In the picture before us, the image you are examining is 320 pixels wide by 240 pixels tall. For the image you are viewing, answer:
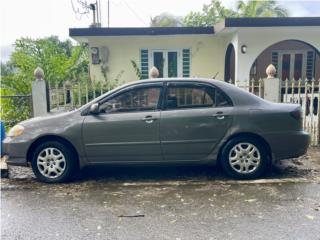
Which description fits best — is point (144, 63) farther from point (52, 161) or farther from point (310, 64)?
point (310, 64)

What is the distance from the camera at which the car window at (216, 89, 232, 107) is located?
5.15 m

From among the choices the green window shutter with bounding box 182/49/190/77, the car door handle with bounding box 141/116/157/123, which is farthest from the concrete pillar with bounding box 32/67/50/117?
the green window shutter with bounding box 182/49/190/77

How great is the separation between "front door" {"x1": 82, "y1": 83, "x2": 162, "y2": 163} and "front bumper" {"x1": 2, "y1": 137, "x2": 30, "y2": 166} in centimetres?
96

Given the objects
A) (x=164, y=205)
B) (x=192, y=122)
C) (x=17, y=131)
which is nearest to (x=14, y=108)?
(x=17, y=131)

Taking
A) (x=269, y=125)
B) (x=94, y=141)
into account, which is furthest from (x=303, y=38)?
(x=94, y=141)

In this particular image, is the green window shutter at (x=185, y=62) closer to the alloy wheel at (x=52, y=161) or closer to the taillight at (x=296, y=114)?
the taillight at (x=296, y=114)

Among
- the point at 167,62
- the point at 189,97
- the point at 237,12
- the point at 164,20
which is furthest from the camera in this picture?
the point at 164,20

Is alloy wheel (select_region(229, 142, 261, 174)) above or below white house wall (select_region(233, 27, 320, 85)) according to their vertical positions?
below

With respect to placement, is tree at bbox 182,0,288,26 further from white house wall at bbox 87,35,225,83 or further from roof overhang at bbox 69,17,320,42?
roof overhang at bbox 69,17,320,42

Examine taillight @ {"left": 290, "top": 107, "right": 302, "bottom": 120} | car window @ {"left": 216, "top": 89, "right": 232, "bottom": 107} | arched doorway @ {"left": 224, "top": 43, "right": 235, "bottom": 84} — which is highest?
arched doorway @ {"left": 224, "top": 43, "right": 235, "bottom": 84}

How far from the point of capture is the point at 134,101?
17.0 feet

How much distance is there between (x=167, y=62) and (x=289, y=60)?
7464 mm

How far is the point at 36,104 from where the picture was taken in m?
7.29

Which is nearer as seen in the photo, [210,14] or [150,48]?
[150,48]
